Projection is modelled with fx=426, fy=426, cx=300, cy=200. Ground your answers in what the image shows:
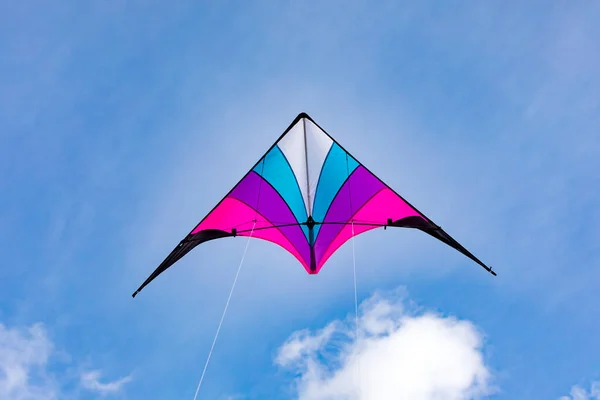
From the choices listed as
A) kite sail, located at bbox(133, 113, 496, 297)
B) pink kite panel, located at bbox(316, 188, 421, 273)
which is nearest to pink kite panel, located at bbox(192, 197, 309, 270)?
kite sail, located at bbox(133, 113, 496, 297)

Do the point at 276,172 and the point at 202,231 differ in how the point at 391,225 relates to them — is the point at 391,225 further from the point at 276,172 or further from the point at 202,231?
the point at 202,231

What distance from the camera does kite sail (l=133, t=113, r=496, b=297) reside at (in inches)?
305

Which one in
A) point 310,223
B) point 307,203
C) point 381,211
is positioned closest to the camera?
point 381,211

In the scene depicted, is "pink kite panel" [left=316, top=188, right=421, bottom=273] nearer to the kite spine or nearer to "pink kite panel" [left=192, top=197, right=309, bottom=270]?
the kite spine

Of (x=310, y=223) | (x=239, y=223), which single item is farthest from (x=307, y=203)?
(x=239, y=223)

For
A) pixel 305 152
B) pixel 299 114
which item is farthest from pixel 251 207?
pixel 299 114

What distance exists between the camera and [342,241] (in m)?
8.53

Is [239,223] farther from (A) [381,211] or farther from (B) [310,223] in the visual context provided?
(A) [381,211]

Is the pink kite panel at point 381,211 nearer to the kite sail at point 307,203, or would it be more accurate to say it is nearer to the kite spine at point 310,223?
the kite sail at point 307,203

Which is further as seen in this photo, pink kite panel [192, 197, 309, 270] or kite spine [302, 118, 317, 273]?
kite spine [302, 118, 317, 273]

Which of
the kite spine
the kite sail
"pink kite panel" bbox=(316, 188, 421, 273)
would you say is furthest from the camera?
the kite spine

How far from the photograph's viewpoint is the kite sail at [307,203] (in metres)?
7.74

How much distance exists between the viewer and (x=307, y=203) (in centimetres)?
840

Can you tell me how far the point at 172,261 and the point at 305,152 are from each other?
3168 mm
